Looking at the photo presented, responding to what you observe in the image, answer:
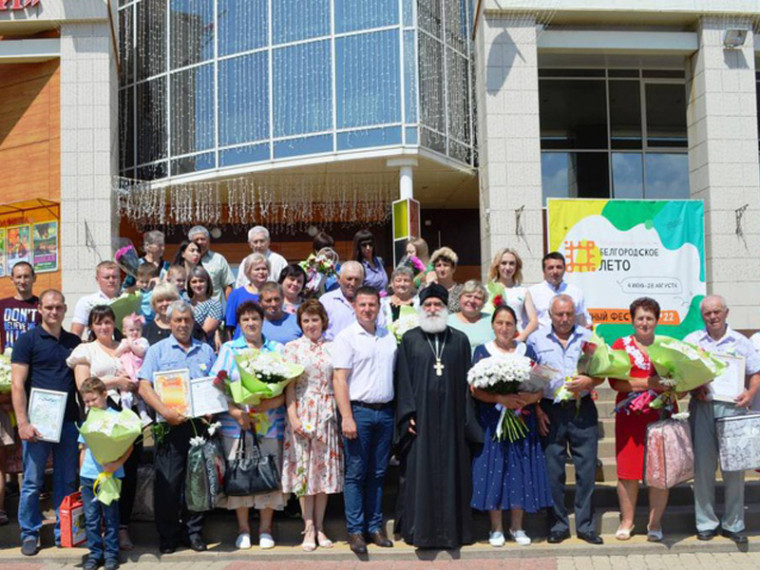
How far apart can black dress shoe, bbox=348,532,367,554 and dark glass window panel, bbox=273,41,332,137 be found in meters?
9.28

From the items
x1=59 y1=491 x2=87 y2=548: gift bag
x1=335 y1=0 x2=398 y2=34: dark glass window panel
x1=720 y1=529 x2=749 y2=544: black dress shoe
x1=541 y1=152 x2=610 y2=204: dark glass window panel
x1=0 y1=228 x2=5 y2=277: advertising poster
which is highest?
x1=335 y1=0 x2=398 y2=34: dark glass window panel

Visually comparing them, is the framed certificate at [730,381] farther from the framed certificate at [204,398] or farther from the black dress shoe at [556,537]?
the framed certificate at [204,398]

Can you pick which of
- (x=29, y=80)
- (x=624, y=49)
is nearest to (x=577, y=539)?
(x=624, y=49)

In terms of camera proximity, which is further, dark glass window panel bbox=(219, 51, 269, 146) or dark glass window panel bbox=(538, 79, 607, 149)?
dark glass window panel bbox=(538, 79, 607, 149)

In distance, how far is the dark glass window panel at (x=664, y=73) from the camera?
1678cm

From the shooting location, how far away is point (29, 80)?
14719 millimetres

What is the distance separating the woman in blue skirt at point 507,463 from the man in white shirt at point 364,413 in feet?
2.42

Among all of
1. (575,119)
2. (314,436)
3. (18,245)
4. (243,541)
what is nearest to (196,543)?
(243,541)

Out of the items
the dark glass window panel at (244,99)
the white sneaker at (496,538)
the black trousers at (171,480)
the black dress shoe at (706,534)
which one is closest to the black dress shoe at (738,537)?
the black dress shoe at (706,534)

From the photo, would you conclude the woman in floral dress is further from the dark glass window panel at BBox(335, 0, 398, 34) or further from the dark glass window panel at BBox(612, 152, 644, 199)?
the dark glass window panel at BBox(612, 152, 644, 199)

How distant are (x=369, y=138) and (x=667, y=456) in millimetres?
9060

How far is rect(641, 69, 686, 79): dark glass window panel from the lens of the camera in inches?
661

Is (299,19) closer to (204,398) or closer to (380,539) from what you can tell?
(204,398)

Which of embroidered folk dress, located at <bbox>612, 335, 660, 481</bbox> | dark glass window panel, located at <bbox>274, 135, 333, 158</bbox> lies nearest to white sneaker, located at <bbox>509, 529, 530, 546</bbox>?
embroidered folk dress, located at <bbox>612, 335, 660, 481</bbox>
